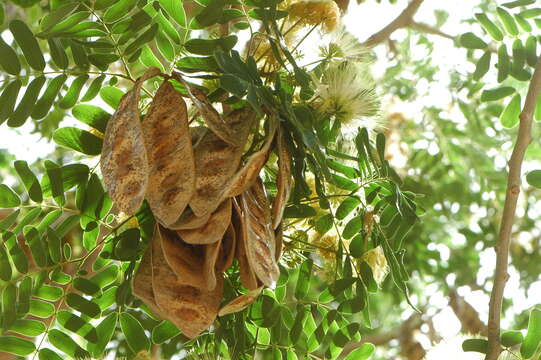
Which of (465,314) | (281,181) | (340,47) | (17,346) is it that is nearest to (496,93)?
(340,47)

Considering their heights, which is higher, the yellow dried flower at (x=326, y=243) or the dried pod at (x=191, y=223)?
the dried pod at (x=191, y=223)

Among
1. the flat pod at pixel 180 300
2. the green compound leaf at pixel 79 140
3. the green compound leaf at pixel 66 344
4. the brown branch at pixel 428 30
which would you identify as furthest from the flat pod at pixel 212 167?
the brown branch at pixel 428 30

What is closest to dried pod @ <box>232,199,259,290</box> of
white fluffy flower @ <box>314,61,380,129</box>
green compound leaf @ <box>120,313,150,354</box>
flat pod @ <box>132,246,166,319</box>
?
flat pod @ <box>132,246,166,319</box>

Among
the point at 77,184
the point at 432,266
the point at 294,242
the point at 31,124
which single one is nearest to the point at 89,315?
the point at 77,184

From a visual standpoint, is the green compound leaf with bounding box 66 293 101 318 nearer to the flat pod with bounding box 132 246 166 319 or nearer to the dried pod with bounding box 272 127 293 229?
the flat pod with bounding box 132 246 166 319

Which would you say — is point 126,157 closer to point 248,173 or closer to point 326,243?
point 248,173

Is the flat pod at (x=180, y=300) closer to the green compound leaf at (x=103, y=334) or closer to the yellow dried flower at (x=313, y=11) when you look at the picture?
the green compound leaf at (x=103, y=334)

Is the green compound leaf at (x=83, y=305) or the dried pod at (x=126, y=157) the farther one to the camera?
the green compound leaf at (x=83, y=305)
